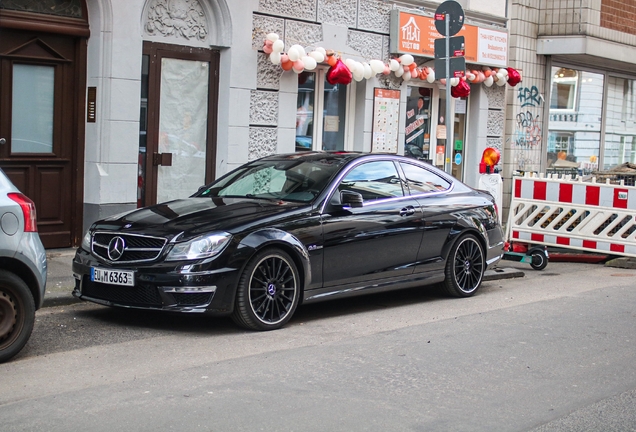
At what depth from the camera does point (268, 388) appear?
5859 millimetres

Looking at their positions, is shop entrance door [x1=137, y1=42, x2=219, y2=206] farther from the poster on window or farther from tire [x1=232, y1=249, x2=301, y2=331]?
tire [x1=232, y1=249, x2=301, y2=331]

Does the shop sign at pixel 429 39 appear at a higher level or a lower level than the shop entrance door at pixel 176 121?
higher

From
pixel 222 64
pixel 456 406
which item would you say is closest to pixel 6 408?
pixel 456 406

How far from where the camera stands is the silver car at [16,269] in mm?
6379

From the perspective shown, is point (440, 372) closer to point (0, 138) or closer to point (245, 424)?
point (245, 424)

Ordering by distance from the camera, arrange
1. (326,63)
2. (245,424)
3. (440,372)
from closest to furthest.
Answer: (245,424) < (440,372) < (326,63)

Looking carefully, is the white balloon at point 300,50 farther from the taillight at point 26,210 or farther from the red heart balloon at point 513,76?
the taillight at point 26,210

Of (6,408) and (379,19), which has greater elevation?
(379,19)

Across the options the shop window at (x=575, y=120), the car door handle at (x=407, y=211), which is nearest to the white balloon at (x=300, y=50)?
the car door handle at (x=407, y=211)

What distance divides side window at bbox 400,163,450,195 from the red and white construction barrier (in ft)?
12.2

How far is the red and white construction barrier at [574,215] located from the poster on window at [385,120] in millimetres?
3020

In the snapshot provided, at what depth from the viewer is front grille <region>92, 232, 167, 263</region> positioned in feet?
24.3

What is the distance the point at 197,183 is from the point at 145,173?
0.96 m

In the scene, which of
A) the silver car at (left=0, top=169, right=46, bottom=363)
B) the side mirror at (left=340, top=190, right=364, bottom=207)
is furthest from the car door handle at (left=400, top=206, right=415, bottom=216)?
the silver car at (left=0, top=169, right=46, bottom=363)
